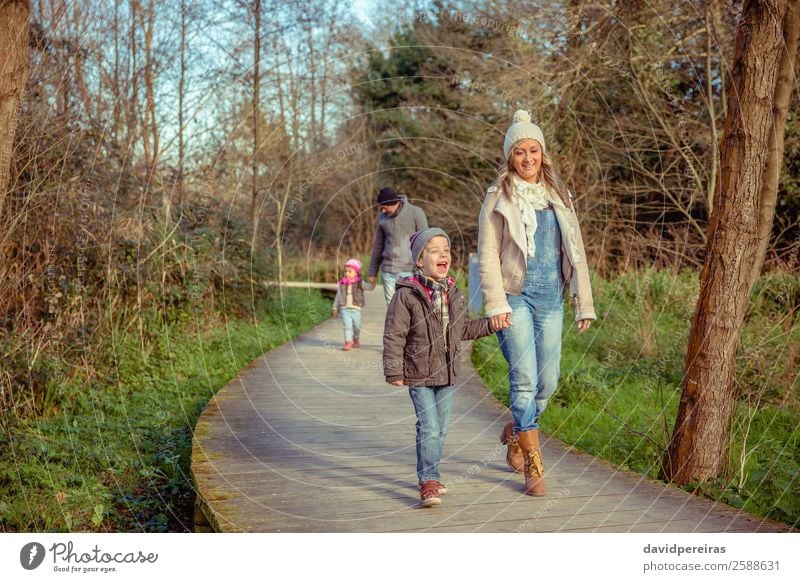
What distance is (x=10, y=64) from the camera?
431 centimetres

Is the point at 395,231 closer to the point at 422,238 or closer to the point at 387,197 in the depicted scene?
the point at 387,197

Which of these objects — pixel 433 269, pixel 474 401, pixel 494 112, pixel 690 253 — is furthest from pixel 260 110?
pixel 433 269

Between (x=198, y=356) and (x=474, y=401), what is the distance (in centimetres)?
348

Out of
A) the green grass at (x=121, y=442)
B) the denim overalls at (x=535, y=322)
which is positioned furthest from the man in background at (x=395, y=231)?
the denim overalls at (x=535, y=322)

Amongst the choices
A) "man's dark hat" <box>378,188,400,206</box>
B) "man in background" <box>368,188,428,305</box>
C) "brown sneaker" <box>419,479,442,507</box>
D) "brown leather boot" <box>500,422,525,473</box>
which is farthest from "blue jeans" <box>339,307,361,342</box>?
"brown sneaker" <box>419,479,442,507</box>

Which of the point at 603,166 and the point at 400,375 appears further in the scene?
the point at 603,166

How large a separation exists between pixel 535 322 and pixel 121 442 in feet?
11.1

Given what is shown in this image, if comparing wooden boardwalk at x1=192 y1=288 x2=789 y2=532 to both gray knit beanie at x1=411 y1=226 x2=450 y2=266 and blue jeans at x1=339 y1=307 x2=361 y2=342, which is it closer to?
gray knit beanie at x1=411 y1=226 x2=450 y2=266

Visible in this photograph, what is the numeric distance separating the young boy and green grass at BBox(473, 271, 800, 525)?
1.43 m

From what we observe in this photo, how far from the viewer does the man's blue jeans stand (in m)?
3.74

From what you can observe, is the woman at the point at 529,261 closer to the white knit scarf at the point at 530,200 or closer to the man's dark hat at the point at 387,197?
the white knit scarf at the point at 530,200

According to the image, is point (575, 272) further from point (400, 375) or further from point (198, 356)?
point (198, 356)

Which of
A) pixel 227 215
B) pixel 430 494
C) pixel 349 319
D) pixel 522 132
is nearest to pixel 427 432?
pixel 430 494

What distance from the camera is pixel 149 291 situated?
27.6 feet
